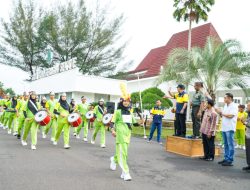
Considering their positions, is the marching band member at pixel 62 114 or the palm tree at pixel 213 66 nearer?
the marching band member at pixel 62 114

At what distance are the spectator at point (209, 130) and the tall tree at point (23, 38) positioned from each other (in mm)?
40160

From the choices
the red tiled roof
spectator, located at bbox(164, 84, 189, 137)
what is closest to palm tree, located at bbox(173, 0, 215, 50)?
the red tiled roof

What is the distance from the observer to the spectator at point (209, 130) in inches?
415

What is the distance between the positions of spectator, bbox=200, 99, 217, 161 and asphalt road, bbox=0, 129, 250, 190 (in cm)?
51

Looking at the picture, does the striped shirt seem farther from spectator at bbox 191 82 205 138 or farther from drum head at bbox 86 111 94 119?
drum head at bbox 86 111 94 119

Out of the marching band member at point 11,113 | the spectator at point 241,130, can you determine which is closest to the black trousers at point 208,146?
the spectator at point 241,130

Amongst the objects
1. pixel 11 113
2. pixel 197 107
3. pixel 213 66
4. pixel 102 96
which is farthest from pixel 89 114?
pixel 102 96

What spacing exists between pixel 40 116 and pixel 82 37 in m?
33.9

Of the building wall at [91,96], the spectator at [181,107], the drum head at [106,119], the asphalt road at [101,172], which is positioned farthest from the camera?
the building wall at [91,96]

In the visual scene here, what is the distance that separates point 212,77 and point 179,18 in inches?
344

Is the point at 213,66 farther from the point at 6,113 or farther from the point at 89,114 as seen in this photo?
the point at 6,113

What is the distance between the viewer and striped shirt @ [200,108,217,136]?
10.5m

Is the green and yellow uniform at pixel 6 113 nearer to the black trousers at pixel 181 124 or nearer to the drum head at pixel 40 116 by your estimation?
the drum head at pixel 40 116

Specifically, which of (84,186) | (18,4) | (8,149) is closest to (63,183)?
(84,186)
